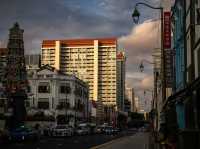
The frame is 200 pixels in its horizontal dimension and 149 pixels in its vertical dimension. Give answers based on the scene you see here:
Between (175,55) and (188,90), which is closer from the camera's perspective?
(188,90)

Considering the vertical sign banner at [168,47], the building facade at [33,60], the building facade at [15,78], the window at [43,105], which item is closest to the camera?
the vertical sign banner at [168,47]

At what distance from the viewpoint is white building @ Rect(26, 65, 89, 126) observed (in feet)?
398

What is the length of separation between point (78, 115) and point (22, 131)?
254 feet

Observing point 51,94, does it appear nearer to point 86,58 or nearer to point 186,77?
point 86,58

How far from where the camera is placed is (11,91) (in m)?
86.9

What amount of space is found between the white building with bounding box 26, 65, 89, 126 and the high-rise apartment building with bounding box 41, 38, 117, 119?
40.2m

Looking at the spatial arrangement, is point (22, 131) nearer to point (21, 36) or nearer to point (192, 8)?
point (192, 8)

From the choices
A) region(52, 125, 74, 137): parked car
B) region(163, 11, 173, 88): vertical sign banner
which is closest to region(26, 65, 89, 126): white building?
region(52, 125, 74, 137): parked car

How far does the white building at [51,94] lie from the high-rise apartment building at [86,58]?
40.2 metres

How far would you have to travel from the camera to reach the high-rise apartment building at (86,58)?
6658 inches

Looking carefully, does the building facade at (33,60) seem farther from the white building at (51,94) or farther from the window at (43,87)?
the window at (43,87)

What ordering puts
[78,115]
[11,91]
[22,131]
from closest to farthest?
[22,131] < [11,91] < [78,115]

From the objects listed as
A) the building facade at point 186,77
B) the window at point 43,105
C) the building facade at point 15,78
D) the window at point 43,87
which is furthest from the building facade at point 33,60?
the building facade at point 186,77

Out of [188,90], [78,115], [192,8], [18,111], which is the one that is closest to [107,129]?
[18,111]
